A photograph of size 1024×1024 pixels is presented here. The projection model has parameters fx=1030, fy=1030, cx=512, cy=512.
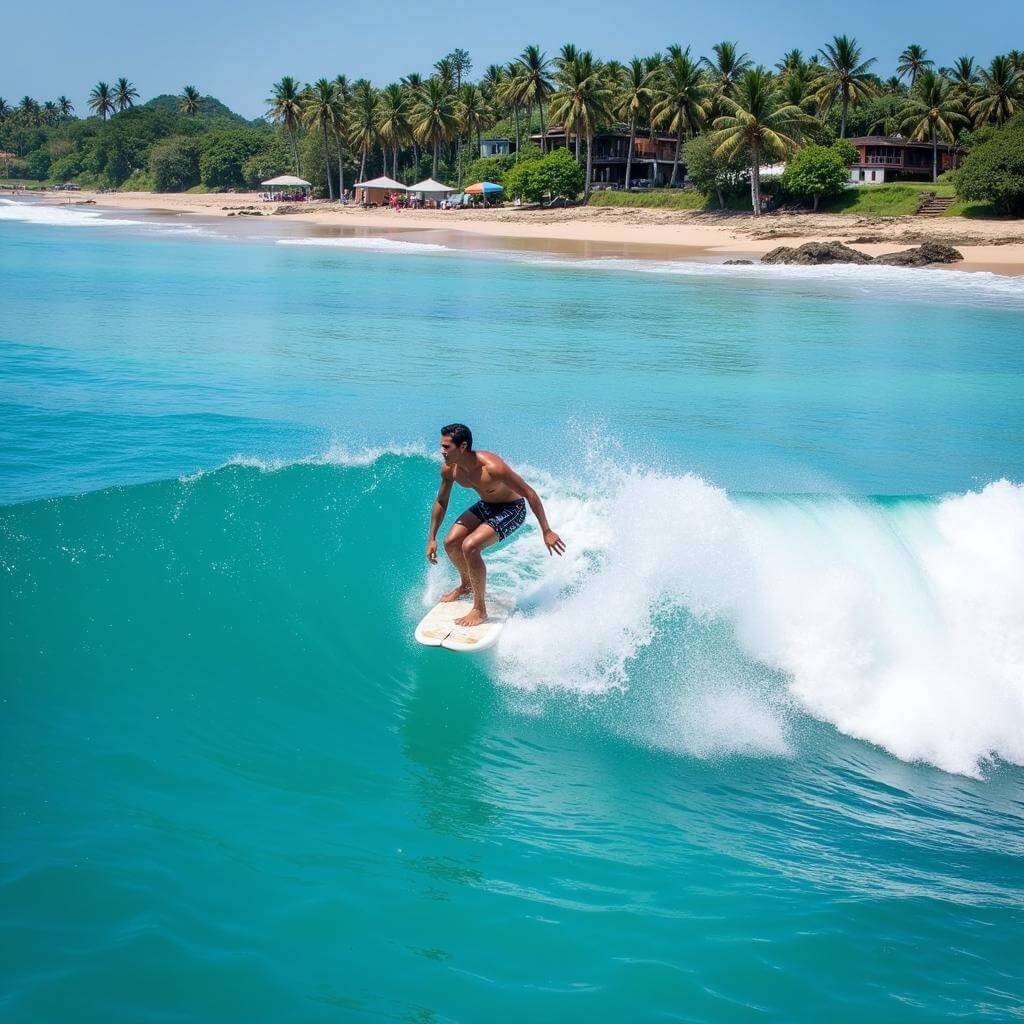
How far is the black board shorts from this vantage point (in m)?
6.89

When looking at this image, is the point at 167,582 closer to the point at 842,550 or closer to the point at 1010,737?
the point at 842,550

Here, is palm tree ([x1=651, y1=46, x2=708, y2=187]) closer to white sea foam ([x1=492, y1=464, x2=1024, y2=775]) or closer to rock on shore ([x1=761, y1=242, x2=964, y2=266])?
rock on shore ([x1=761, y1=242, x2=964, y2=266])

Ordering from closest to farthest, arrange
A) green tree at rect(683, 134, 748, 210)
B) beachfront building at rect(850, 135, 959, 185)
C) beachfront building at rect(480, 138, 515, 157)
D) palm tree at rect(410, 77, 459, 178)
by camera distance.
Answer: green tree at rect(683, 134, 748, 210) < beachfront building at rect(850, 135, 959, 185) < palm tree at rect(410, 77, 459, 178) < beachfront building at rect(480, 138, 515, 157)

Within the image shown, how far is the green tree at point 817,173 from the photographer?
58.7m

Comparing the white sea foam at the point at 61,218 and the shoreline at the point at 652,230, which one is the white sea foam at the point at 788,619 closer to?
the shoreline at the point at 652,230

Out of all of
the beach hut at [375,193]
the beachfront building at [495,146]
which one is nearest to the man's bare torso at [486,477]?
the beach hut at [375,193]

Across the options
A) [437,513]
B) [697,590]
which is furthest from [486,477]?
[697,590]

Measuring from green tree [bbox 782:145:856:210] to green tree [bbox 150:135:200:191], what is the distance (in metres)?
86.1

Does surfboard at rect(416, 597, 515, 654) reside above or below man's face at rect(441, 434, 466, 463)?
below

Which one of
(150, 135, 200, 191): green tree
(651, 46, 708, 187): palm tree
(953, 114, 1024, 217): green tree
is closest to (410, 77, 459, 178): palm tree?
(651, 46, 708, 187): palm tree

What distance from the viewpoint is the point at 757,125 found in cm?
5875

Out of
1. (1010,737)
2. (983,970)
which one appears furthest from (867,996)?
(1010,737)

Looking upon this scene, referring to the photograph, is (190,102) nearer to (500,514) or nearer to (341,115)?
(341,115)

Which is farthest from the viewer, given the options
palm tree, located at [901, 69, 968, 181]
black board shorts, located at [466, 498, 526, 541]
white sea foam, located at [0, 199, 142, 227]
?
palm tree, located at [901, 69, 968, 181]
